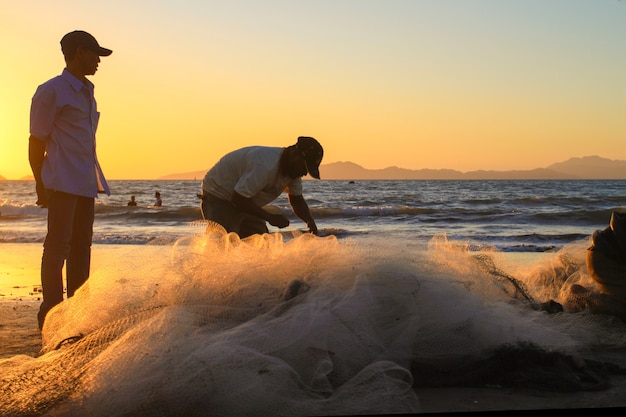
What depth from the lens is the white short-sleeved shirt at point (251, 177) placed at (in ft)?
16.7

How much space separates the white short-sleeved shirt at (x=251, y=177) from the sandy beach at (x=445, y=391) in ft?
3.61

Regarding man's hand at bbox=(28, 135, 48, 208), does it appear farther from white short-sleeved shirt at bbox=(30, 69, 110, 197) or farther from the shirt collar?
the shirt collar

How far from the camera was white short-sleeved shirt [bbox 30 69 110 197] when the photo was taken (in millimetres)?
4539

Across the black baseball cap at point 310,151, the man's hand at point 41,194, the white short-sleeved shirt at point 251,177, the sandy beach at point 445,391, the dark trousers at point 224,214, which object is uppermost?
the black baseball cap at point 310,151

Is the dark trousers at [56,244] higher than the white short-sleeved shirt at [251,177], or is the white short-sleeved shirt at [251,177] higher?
the white short-sleeved shirt at [251,177]

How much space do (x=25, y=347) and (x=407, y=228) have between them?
1450 centimetres

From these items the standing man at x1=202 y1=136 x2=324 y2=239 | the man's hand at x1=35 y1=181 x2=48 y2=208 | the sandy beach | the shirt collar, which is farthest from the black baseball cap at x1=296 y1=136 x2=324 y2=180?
the man's hand at x1=35 y1=181 x2=48 y2=208

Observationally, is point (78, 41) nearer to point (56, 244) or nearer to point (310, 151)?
point (56, 244)

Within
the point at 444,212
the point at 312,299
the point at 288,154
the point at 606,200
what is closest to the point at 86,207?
the point at 288,154

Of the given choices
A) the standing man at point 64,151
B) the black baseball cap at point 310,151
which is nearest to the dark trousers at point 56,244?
the standing man at point 64,151

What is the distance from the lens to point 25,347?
430 cm

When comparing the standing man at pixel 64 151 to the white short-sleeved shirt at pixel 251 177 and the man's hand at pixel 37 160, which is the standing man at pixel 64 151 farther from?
the white short-sleeved shirt at pixel 251 177

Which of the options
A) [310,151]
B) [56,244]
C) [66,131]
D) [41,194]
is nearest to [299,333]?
[310,151]

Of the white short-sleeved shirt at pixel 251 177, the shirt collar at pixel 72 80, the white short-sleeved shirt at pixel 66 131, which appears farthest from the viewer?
the white short-sleeved shirt at pixel 251 177
